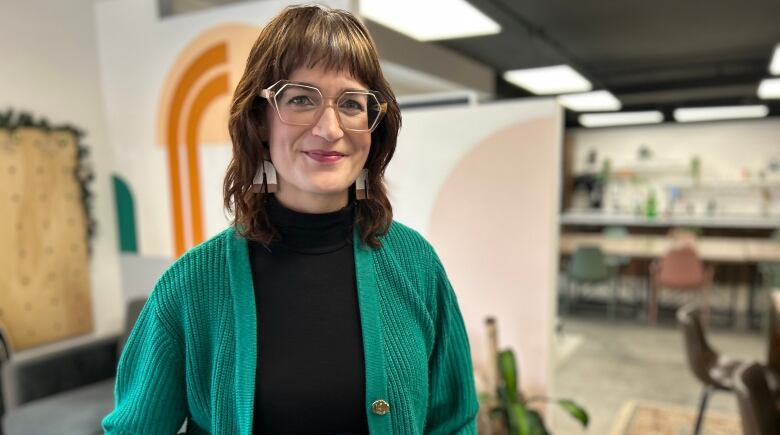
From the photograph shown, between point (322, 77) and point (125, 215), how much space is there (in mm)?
2618

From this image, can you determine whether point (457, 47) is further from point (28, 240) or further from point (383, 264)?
point (383, 264)

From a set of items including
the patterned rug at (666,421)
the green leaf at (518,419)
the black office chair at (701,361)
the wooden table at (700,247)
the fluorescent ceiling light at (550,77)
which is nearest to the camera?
the green leaf at (518,419)

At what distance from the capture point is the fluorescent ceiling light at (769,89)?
Answer: 5548 mm

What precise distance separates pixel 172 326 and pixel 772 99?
8.43 m

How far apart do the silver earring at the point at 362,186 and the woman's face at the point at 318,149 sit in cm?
6

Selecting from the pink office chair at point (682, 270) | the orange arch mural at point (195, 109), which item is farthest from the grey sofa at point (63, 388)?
the pink office chair at point (682, 270)

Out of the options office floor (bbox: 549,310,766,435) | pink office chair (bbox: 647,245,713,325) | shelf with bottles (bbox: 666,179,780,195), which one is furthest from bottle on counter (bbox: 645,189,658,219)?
pink office chair (bbox: 647,245,713,325)

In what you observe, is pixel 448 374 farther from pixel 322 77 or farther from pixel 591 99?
pixel 591 99

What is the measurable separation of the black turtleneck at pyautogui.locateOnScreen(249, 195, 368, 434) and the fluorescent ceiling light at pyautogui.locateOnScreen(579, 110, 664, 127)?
7.53 m

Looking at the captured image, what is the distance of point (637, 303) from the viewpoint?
6.28m

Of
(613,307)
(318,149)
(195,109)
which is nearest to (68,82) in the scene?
(195,109)

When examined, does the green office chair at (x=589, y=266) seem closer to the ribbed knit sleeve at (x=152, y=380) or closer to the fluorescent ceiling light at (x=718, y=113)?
the fluorescent ceiling light at (x=718, y=113)

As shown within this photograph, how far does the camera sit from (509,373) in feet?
6.75

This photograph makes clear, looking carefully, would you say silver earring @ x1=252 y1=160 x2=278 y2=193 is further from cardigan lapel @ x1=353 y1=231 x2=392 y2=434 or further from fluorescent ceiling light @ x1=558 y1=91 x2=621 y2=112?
fluorescent ceiling light @ x1=558 y1=91 x2=621 y2=112
